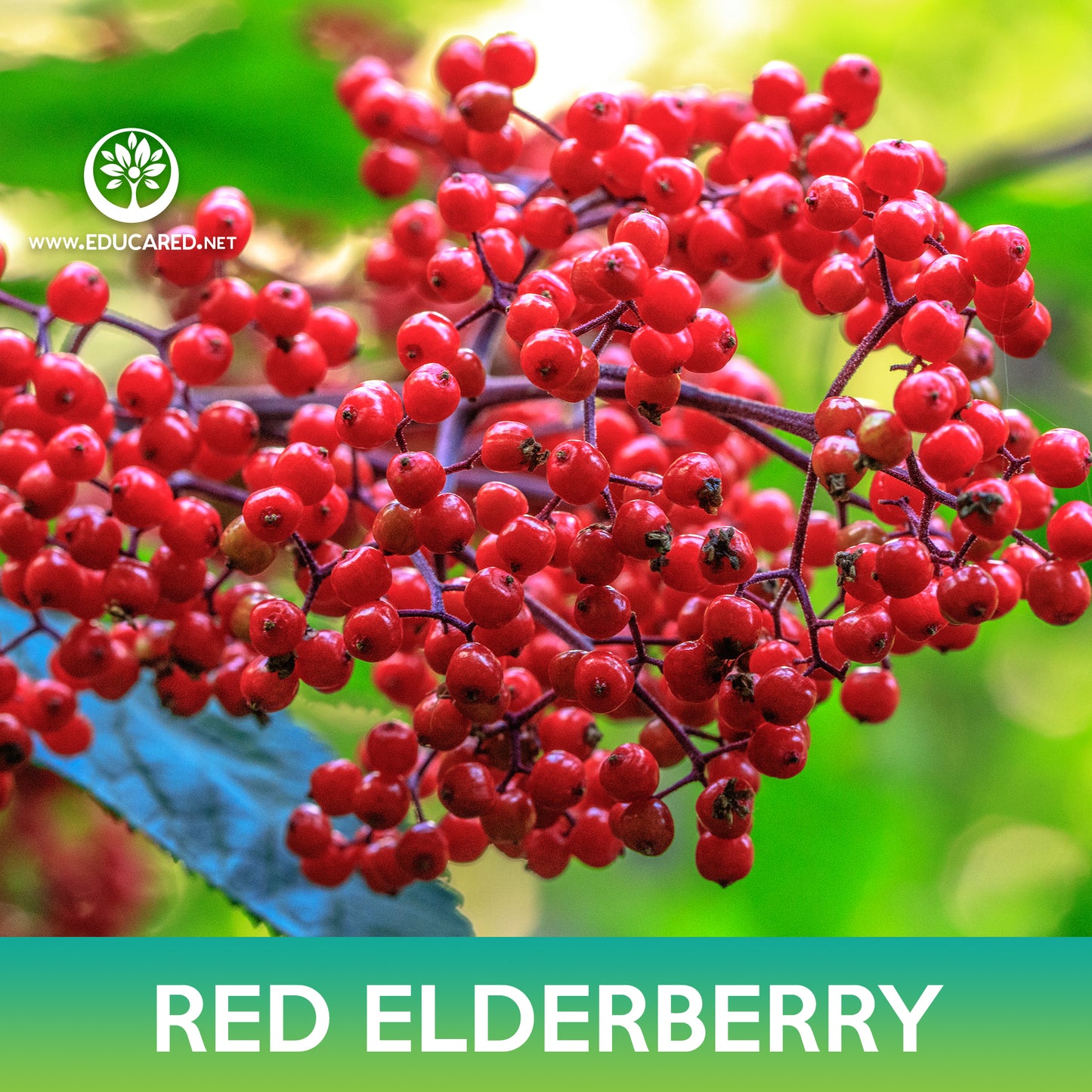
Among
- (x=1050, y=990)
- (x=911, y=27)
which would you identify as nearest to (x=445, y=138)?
(x=1050, y=990)

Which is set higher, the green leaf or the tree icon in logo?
the tree icon in logo

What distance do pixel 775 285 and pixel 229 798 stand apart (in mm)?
1344

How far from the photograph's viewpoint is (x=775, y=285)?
2.16 m

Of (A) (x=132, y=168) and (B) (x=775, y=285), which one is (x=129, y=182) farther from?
(B) (x=775, y=285)

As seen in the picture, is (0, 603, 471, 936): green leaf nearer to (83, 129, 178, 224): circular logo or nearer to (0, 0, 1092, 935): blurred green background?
(0, 0, 1092, 935): blurred green background

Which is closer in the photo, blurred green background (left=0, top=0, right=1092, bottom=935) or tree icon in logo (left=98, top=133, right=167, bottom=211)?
tree icon in logo (left=98, top=133, right=167, bottom=211)

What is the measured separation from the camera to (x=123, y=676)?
118 centimetres

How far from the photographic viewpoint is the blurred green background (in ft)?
5.57

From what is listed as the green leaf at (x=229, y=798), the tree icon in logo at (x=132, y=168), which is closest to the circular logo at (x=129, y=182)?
the tree icon in logo at (x=132, y=168)

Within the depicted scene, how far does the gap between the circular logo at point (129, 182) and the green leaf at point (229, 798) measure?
1.74ft

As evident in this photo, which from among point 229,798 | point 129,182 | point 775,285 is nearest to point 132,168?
point 129,182

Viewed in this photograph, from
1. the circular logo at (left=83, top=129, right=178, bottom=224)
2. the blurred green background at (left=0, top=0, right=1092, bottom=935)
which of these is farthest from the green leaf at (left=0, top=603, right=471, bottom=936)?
the circular logo at (left=83, top=129, right=178, bottom=224)

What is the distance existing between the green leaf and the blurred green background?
0.98 feet

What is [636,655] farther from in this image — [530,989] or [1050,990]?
→ [1050,990]
